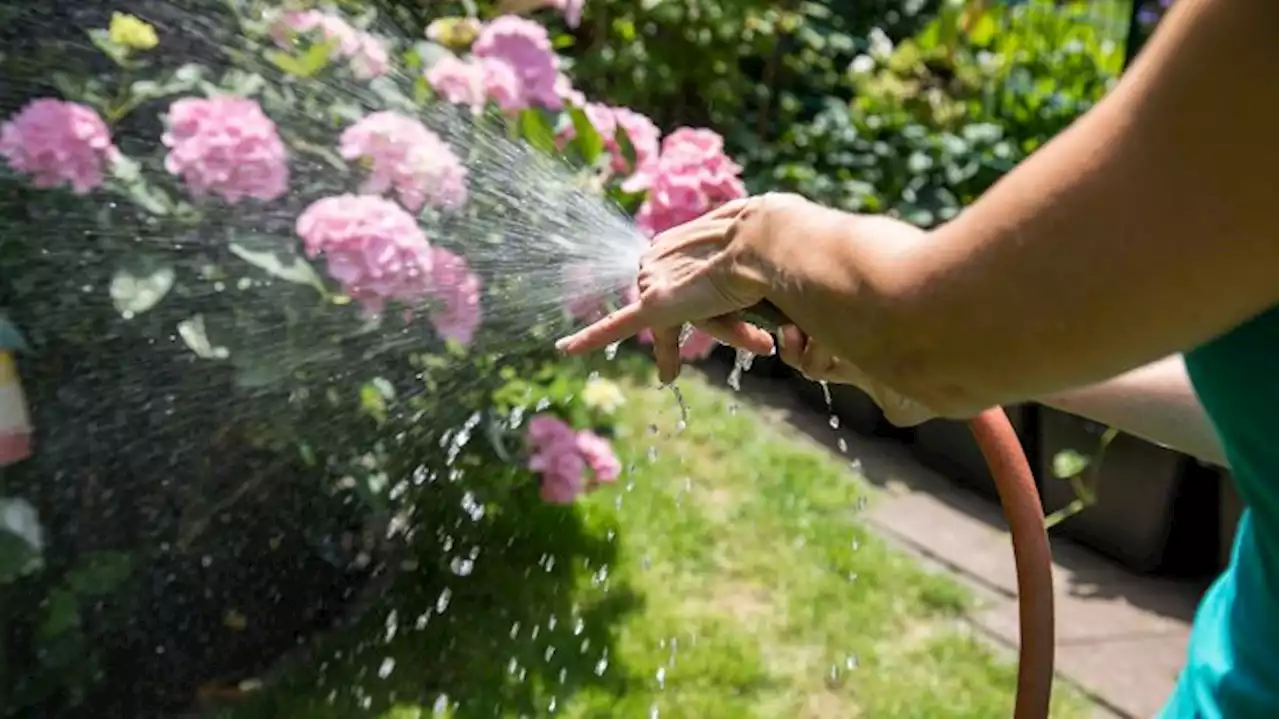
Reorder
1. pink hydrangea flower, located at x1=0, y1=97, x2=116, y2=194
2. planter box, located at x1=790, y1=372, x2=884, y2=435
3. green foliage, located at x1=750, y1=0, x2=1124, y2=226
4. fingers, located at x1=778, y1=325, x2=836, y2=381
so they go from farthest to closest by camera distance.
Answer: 1. green foliage, located at x1=750, y1=0, x2=1124, y2=226
2. planter box, located at x1=790, y1=372, x2=884, y2=435
3. pink hydrangea flower, located at x1=0, y1=97, x2=116, y2=194
4. fingers, located at x1=778, y1=325, x2=836, y2=381

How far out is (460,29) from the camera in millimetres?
2678

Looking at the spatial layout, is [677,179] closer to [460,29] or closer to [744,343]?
[460,29]

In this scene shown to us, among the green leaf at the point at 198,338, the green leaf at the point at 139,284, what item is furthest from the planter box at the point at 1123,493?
the green leaf at the point at 139,284

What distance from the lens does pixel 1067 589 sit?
10.8 feet

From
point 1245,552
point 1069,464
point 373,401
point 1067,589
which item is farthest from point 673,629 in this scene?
point 1245,552

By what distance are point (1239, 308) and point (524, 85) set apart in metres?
2.01

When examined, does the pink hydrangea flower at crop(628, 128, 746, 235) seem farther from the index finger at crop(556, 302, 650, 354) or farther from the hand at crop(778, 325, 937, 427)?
the hand at crop(778, 325, 937, 427)

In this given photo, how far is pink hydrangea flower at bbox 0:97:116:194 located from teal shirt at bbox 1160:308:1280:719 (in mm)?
1693

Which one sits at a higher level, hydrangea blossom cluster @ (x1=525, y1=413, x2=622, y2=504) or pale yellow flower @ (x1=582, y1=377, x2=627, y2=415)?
pale yellow flower @ (x1=582, y1=377, x2=627, y2=415)

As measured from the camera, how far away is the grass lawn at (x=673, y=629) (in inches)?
105

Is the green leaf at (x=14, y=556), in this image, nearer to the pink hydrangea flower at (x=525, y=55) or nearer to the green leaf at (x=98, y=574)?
the green leaf at (x=98, y=574)

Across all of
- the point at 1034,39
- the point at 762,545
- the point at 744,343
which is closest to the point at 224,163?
the point at 744,343

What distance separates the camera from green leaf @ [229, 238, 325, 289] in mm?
2256

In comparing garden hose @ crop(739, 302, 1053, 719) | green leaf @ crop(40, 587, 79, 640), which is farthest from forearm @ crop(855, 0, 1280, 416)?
green leaf @ crop(40, 587, 79, 640)
